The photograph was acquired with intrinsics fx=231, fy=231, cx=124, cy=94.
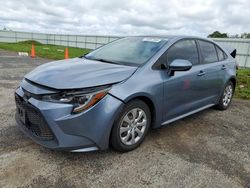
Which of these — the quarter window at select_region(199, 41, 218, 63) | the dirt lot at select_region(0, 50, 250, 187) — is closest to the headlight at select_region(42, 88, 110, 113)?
the dirt lot at select_region(0, 50, 250, 187)

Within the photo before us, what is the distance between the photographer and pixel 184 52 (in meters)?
3.71

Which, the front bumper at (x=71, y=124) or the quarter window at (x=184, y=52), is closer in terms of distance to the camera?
the front bumper at (x=71, y=124)

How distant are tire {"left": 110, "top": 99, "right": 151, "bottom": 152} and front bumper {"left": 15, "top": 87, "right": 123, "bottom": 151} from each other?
0.43 ft

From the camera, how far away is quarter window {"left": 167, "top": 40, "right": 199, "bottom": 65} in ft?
11.3

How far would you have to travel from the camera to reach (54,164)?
2.62m

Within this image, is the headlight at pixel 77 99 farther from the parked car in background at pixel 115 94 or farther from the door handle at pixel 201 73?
the door handle at pixel 201 73

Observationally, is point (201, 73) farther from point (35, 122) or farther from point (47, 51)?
point (47, 51)

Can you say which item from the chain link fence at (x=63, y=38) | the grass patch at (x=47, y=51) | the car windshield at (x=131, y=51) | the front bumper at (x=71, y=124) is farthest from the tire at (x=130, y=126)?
the chain link fence at (x=63, y=38)

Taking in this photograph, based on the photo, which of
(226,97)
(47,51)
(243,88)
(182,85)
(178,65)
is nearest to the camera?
(178,65)

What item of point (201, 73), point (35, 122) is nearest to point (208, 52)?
point (201, 73)

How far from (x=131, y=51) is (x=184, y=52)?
873mm

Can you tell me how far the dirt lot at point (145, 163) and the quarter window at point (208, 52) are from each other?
1348 millimetres

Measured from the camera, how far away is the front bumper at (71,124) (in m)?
2.39

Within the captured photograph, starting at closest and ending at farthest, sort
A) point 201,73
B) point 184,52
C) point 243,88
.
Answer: point 184,52 < point 201,73 < point 243,88
